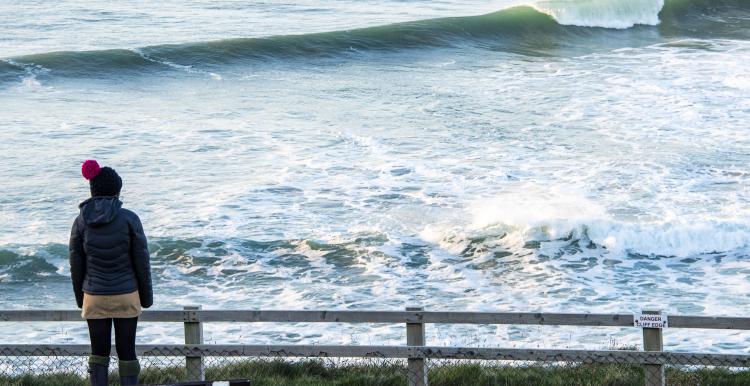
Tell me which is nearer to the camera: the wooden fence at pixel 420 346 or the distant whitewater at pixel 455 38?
the wooden fence at pixel 420 346

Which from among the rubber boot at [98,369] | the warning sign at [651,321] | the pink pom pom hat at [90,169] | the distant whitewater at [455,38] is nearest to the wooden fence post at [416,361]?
the warning sign at [651,321]

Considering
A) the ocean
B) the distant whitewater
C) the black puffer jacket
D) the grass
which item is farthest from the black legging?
the distant whitewater

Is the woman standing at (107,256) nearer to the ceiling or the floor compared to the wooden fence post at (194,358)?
nearer to the ceiling

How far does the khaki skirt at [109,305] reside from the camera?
6734 millimetres

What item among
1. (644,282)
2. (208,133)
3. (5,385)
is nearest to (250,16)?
(208,133)

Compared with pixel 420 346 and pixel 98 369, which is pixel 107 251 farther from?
pixel 420 346

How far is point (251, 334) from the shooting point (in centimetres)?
1165

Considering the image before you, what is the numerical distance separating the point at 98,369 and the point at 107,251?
0.83 meters

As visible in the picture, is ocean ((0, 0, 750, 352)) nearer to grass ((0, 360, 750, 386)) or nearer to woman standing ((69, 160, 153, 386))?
grass ((0, 360, 750, 386))

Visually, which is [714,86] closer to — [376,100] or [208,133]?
[376,100]

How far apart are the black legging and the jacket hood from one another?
0.64 metres

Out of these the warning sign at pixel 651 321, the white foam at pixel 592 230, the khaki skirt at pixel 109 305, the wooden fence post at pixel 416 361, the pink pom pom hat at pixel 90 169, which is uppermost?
the pink pom pom hat at pixel 90 169

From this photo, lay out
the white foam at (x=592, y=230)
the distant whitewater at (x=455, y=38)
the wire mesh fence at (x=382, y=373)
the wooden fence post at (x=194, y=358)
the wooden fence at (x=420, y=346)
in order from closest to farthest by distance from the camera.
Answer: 1. the wooden fence at (x=420, y=346)
2. the wooden fence post at (x=194, y=358)
3. the wire mesh fence at (x=382, y=373)
4. the white foam at (x=592, y=230)
5. the distant whitewater at (x=455, y=38)

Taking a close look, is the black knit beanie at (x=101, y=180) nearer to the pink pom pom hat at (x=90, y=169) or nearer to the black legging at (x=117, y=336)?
the pink pom pom hat at (x=90, y=169)
